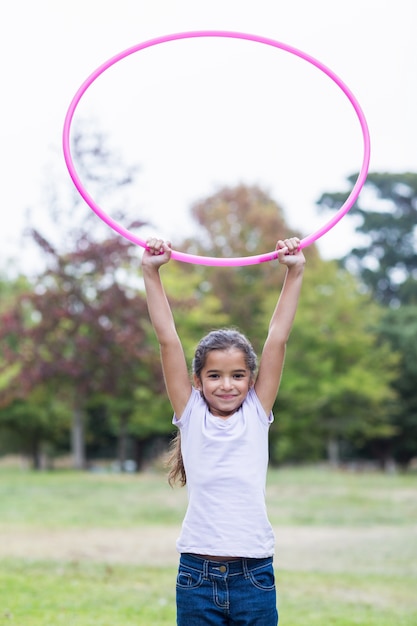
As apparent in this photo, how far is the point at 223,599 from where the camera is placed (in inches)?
151

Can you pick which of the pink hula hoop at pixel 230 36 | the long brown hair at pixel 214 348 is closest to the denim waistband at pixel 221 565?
the long brown hair at pixel 214 348

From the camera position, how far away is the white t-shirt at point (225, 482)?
389 cm

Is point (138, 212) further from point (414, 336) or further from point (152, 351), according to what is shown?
point (414, 336)

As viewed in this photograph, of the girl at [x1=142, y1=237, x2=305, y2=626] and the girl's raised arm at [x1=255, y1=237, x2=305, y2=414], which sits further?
the girl's raised arm at [x1=255, y1=237, x2=305, y2=414]

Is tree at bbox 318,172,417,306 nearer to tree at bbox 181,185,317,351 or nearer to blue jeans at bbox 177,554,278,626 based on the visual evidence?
tree at bbox 181,185,317,351

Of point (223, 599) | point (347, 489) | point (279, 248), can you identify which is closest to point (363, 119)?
point (279, 248)

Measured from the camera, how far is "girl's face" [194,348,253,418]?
13.4 ft

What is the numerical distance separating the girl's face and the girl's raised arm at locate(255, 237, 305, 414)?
11 cm

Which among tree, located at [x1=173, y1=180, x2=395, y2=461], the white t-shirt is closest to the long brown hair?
the white t-shirt

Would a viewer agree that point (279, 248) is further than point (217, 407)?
Yes

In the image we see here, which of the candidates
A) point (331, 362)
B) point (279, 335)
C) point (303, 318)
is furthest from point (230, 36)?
point (331, 362)

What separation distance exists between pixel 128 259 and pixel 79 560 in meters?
16.2

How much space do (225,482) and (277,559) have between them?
8776 millimetres

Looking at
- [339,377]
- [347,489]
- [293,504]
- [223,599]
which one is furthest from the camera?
[339,377]
